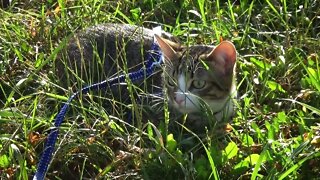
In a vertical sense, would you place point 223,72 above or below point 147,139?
above

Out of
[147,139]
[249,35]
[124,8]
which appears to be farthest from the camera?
[124,8]

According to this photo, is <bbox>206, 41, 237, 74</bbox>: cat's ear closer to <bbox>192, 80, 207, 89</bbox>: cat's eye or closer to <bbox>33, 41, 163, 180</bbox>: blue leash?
<bbox>192, 80, 207, 89</bbox>: cat's eye

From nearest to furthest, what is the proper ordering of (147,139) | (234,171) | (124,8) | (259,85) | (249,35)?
(234,171)
(147,139)
(259,85)
(249,35)
(124,8)

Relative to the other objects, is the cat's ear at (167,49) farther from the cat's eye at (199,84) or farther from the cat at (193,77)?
the cat's eye at (199,84)

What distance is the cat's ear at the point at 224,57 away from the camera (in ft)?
8.91

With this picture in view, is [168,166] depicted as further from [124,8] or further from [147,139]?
[124,8]

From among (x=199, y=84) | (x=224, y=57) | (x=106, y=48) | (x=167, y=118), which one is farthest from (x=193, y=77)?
(x=106, y=48)

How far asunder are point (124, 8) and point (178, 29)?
39 cm

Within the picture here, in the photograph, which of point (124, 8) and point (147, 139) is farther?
point (124, 8)

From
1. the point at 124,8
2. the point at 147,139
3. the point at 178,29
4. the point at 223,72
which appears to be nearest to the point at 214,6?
the point at 178,29

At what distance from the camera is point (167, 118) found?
97.7 inches

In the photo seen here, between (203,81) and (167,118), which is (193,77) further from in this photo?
(167,118)

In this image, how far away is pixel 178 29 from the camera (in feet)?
11.5

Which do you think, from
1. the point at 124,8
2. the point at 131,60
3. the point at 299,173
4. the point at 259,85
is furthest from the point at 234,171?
the point at 124,8
